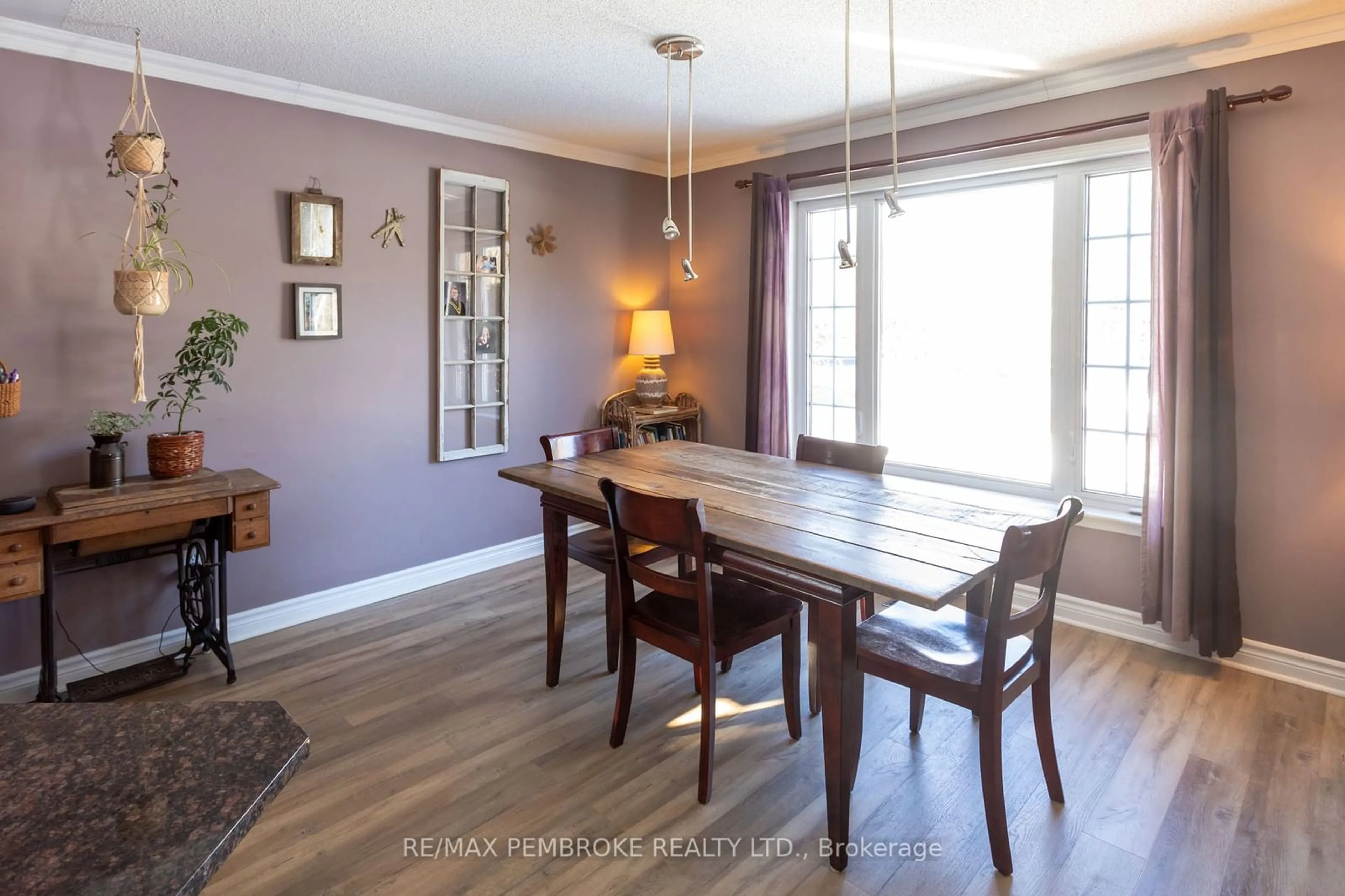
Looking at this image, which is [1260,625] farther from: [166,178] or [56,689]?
[166,178]

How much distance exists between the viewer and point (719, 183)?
4.64m

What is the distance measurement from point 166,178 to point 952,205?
3.59m

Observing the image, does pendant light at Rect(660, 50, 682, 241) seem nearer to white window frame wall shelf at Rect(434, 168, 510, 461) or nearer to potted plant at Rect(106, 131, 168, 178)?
white window frame wall shelf at Rect(434, 168, 510, 461)

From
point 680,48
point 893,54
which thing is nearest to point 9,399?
point 680,48

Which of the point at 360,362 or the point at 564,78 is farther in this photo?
the point at 360,362

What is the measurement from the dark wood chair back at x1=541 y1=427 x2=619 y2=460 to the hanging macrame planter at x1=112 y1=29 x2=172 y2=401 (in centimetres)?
150

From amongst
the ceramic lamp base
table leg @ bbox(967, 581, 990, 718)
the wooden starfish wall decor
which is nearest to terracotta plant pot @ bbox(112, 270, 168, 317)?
the wooden starfish wall decor

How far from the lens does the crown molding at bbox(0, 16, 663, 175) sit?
2688mm

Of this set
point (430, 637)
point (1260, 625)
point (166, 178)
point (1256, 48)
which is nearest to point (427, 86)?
point (166, 178)

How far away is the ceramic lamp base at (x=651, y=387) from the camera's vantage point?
4.75 m

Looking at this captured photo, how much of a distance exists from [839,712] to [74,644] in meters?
2.96

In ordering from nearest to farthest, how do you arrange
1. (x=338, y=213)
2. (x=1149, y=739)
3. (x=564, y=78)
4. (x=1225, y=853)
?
(x=1225, y=853) < (x=1149, y=739) < (x=564, y=78) < (x=338, y=213)

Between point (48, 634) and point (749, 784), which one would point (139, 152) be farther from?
point (749, 784)

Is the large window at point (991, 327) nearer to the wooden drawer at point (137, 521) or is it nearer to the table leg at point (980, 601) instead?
the table leg at point (980, 601)
